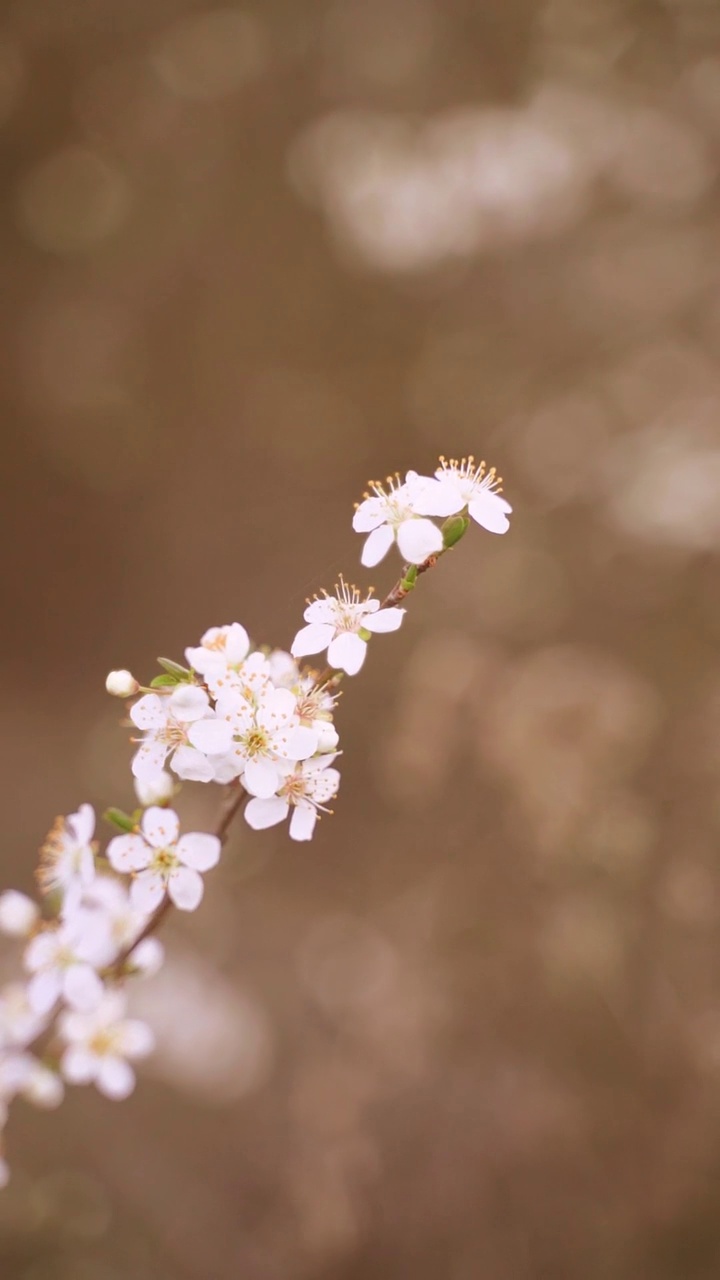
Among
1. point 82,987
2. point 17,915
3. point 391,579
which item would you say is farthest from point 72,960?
point 391,579

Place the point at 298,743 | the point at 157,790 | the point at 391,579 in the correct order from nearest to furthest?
1. the point at 298,743
2. the point at 157,790
3. the point at 391,579

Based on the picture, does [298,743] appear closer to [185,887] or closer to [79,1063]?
[185,887]

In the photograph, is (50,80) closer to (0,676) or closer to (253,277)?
(253,277)

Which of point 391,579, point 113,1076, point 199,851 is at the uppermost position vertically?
point 391,579

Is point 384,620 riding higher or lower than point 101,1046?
higher

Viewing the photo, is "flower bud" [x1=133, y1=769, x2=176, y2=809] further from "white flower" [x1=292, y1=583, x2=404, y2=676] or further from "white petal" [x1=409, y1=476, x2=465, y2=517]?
"white petal" [x1=409, y1=476, x2=465, y2=517]

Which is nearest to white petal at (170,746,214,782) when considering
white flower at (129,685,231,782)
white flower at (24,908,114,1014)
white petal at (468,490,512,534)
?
white flower at (129,685,231,782)

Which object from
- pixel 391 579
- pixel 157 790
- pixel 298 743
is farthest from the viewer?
pixel 391 579

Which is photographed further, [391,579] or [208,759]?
[391,579]
